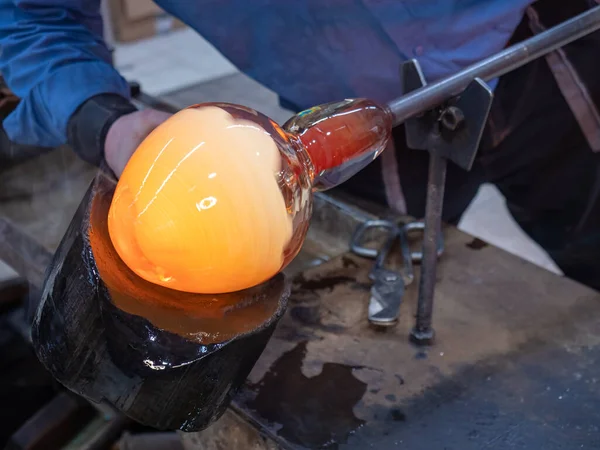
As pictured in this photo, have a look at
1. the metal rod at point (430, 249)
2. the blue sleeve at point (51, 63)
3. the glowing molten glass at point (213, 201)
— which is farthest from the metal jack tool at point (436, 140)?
the blue sleeve at point (51, 63)

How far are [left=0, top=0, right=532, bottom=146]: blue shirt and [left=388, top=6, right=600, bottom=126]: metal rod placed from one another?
0.18 meters

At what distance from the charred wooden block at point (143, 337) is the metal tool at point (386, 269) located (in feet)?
0.81

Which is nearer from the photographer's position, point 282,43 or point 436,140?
point 436,140

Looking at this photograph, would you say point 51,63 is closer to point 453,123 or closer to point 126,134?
point 126,134

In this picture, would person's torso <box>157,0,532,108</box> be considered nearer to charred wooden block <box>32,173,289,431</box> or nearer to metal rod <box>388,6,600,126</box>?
metal rod <box>388,6,600,126</box>

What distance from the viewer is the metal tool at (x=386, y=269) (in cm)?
68

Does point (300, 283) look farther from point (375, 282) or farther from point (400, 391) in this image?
point (400, 391)

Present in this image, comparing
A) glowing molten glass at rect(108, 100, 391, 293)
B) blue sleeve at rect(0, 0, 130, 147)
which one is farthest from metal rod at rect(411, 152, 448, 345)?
blue sleeve at rect(0, 0, 130, 147)

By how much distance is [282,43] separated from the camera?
2.85 feet

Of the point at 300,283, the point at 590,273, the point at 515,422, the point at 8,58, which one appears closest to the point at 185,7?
the point at 8,58

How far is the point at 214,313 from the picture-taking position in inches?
17.4

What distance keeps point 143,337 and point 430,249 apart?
0.33 meters

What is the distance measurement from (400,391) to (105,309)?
0.99 ft

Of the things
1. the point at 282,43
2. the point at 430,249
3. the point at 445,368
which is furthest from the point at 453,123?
the point at 282,43
